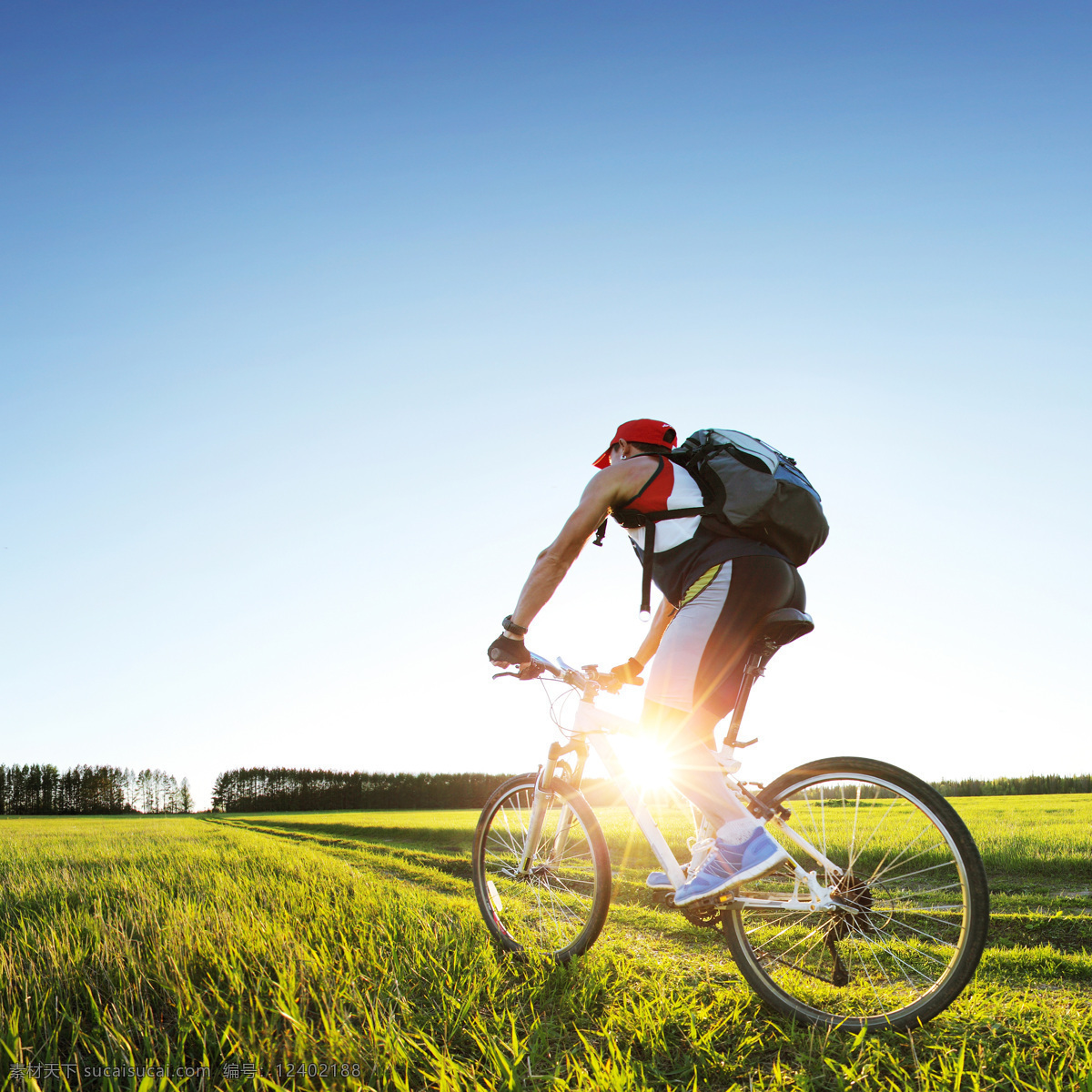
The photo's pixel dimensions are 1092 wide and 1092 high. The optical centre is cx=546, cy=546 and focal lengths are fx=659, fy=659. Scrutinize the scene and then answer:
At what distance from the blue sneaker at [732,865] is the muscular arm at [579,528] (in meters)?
1.47

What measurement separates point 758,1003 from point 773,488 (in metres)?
2.32

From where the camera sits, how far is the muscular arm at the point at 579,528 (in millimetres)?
3217

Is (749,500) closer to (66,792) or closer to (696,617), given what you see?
(696,617)

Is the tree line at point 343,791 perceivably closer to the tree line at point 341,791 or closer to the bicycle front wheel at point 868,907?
the tree line at point 341,791

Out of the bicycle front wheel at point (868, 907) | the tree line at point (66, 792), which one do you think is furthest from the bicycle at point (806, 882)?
the tree line at point (66, 792)

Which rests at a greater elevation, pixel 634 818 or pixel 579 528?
pixel 579 528

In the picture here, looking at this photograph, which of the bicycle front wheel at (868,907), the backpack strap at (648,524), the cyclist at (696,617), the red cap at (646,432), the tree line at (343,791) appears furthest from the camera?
the tree line at (343,791)

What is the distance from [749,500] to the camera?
3000mm

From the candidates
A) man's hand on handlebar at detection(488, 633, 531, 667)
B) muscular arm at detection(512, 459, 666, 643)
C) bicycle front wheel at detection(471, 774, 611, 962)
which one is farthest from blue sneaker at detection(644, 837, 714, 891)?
muscular arm at detection(512, 459, 666, 643)

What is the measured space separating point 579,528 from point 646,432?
0.70m

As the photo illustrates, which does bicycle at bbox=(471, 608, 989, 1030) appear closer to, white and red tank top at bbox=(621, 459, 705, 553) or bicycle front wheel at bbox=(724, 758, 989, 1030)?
bicycle front wheel at bbox=(724, 758, 989, 1030)

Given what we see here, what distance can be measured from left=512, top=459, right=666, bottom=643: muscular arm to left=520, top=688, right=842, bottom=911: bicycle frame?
2.48 ft

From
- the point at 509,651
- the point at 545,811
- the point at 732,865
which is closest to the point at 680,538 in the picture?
the point at 509,651

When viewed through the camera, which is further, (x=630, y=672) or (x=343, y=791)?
(x=343, y=791)
